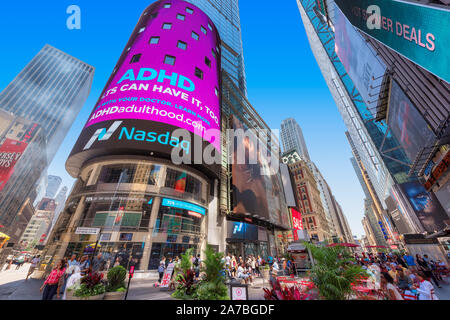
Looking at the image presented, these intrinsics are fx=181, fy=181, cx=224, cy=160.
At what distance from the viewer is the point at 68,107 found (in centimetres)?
13425

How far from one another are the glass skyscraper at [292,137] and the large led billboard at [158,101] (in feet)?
464

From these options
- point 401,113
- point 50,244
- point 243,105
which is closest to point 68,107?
point 243,105

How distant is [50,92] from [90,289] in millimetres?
167073

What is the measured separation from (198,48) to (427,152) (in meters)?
31.5

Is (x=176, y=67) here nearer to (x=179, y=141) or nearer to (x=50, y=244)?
(x=179, y=141)

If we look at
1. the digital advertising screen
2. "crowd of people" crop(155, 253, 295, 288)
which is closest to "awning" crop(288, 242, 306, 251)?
"crowd of people" crop(155, 253, 295, 288)

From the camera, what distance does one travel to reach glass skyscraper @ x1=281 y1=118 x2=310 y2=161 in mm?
160000

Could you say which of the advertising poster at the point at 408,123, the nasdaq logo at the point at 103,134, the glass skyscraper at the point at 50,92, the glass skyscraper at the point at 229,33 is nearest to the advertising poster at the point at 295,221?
the advertising poster at the point at 408,123

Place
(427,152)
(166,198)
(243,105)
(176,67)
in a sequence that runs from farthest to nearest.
A: (243,105), (176,67), (166,198), (427,152)

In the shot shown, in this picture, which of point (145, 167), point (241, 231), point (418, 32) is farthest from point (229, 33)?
point (418, 32)

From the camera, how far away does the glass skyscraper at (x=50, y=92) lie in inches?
4028

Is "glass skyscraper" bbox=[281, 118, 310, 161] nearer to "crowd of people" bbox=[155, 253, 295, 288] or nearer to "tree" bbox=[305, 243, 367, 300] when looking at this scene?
"crowd of people" bbox=[155, 253, 295, 288]

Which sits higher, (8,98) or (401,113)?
(8,98)

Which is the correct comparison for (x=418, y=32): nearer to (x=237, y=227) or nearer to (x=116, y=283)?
(x=116, y=283)
